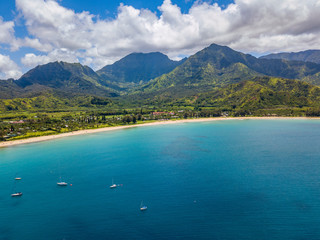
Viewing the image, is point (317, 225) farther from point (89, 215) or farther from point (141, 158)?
point (141, 158)

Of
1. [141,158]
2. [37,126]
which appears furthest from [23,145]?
[141,158]

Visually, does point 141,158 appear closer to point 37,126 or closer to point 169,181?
point 169,181

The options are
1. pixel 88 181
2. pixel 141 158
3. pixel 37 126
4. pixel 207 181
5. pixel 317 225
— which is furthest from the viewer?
pixel 37 126

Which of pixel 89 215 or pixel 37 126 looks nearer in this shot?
pixel 89 215

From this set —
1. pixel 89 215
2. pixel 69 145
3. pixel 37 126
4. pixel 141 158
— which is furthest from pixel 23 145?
pixel 89 215

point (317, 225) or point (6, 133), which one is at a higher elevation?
point (6, 133)

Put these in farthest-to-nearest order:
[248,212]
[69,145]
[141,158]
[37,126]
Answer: [37,126] < [69,145] < [141,158] < [248,212]
